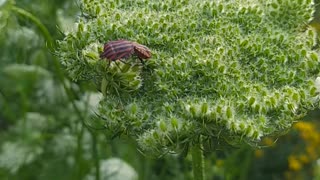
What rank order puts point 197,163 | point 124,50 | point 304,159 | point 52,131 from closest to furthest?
point 124,50, point 197,163, point 52,131, point 304,159

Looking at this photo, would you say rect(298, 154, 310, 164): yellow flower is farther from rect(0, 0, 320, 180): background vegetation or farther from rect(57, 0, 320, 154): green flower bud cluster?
rect(57, 0, 320, 154): green flower bud cluster

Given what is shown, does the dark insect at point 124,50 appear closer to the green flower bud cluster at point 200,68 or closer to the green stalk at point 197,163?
the green flower bud cluster at point 200,68

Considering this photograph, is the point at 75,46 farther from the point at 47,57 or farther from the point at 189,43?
the point at 47,57

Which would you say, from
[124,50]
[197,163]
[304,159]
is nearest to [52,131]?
[304,159]

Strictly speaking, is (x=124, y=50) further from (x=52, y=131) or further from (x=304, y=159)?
(x=304, y=159)

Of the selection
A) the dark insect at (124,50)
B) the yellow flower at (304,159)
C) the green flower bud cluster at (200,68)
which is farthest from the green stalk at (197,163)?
the yellow flower at (304,159)

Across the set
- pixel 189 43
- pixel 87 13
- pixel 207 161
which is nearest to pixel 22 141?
pixel 207 161

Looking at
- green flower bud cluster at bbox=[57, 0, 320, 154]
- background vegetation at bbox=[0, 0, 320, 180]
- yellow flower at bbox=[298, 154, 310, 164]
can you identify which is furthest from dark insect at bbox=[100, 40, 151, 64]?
yellow flower at bbox=[298, 154, 310, 164]
